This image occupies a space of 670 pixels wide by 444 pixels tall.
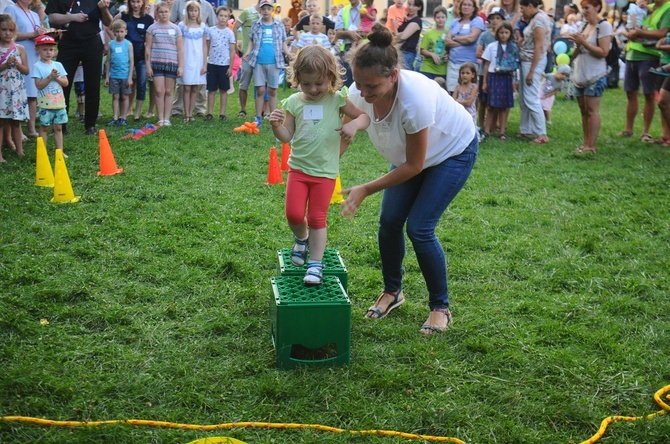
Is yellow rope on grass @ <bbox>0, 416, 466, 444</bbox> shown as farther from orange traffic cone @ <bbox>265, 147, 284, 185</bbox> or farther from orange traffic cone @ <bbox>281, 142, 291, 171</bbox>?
orange traffic cone @ <bbox>281, 142, 291, 171</bbox>

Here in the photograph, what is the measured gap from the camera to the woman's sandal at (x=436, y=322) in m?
4.44

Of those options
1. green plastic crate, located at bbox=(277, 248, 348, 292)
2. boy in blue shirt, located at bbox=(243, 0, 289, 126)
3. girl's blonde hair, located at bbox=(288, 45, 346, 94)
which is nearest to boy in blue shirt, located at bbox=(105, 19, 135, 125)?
boy in blue shirt, located at bbox=(243, 0, 289, 126)

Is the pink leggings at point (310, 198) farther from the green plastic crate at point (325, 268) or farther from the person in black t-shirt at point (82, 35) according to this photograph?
the person in black t-shirt at point (82, 35)

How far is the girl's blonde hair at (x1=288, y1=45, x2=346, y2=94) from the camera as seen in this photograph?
4230 millimetres

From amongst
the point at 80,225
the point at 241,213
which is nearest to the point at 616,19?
the point at 241,213

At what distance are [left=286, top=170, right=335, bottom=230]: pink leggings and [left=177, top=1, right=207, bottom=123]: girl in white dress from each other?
814 centimetres

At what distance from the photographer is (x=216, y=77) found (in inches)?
491

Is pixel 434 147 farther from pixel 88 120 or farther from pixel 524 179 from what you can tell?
pixel 88 120

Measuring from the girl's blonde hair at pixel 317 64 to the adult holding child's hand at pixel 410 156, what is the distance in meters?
0.18

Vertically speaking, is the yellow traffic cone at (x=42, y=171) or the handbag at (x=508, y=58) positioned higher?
the handbag at (x=508, y=58)

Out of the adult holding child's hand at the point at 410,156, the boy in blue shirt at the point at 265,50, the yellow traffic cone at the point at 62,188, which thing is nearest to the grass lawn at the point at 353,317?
the yellow traffic cone at the point at 62,188

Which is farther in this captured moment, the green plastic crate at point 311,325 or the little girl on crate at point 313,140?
the little girl on crate at point 313,140

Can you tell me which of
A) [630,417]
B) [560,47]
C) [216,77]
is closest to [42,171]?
[216,77]

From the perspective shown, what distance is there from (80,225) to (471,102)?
6.64 meters
